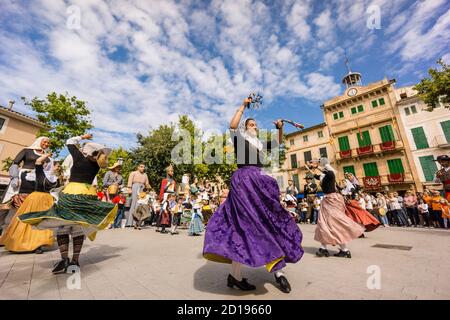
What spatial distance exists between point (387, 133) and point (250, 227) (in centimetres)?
2876

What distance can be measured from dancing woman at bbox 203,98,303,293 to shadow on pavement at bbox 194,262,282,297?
0.33 ft

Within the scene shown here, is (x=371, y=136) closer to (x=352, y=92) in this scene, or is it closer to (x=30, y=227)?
(x=352, y=92)

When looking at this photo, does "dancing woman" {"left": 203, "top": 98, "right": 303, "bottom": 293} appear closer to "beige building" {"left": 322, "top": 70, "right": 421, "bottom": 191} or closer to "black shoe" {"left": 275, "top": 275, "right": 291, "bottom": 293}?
"black shoe" {"left": 275, "top": 275, "right": 291, "bottom": 293}

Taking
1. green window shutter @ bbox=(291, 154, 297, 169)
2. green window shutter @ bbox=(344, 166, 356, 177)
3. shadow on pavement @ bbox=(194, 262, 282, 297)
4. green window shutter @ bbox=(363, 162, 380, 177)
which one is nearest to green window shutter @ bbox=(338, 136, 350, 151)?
green window shutter @ bbox=(344, 166, 356, 177)

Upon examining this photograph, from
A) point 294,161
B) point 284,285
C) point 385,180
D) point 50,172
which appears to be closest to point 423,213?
point 385,180

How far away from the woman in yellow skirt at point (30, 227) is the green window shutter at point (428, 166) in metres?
28.8

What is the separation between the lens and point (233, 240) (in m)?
2.37

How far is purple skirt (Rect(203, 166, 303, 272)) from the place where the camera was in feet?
7.53

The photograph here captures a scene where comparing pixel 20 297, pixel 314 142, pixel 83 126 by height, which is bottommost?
pixel 20 297

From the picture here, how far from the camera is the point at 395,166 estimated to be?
2336 cm

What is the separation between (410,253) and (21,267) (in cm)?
697
